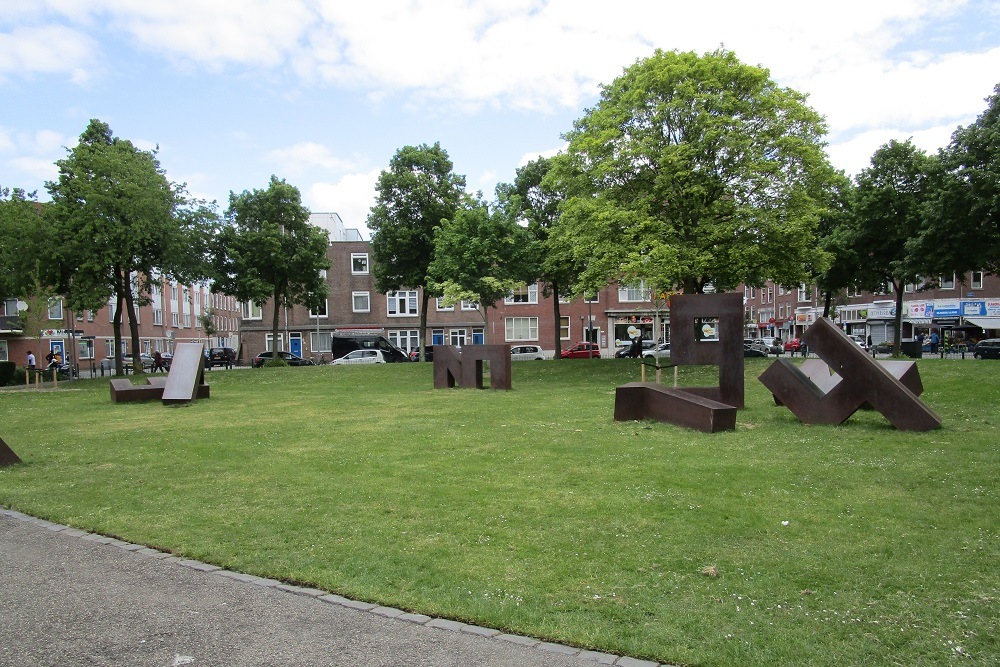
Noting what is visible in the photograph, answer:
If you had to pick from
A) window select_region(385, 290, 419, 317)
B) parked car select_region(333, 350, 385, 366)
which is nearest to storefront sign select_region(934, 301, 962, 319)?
window select_region(385, 290, 419, 317)

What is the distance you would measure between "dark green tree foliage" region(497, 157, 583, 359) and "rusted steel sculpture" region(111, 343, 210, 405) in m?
17.3

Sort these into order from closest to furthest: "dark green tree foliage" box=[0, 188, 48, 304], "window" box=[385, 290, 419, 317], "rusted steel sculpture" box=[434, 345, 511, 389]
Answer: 1. "rusted steel sculpture" box=[434, 345, 511, 389]
2. "dark green tree foliage" box=[0, 188, 48, 304]
3. "window" box=[385, 290, 419, 317]

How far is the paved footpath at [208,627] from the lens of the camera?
4258mm

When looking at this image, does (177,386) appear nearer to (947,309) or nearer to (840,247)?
(840,247)

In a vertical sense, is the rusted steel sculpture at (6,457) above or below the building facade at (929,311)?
below

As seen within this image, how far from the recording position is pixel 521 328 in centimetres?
6594

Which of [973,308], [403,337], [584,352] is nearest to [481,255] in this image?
[584,352]

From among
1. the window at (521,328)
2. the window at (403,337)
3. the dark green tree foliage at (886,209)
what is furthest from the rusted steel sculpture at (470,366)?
the window at (403,337)

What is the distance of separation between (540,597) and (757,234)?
1019 inches

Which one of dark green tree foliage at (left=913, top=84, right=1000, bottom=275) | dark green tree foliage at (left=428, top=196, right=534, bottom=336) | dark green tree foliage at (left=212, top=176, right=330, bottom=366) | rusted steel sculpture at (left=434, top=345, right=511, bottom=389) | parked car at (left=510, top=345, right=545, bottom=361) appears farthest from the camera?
parked car at (left=510, top=345, right=545, bottom=361)

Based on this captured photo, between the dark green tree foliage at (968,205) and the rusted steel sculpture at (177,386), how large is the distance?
28.4 meters

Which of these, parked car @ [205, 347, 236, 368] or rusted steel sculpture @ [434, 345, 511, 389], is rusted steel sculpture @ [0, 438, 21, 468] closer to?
rusted steel sculpture @ [434, 345, 511, 389]

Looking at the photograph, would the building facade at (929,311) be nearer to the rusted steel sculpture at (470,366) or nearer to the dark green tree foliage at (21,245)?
the rusted steel sculpture at (470,366)

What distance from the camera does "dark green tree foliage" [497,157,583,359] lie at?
36.8 m
